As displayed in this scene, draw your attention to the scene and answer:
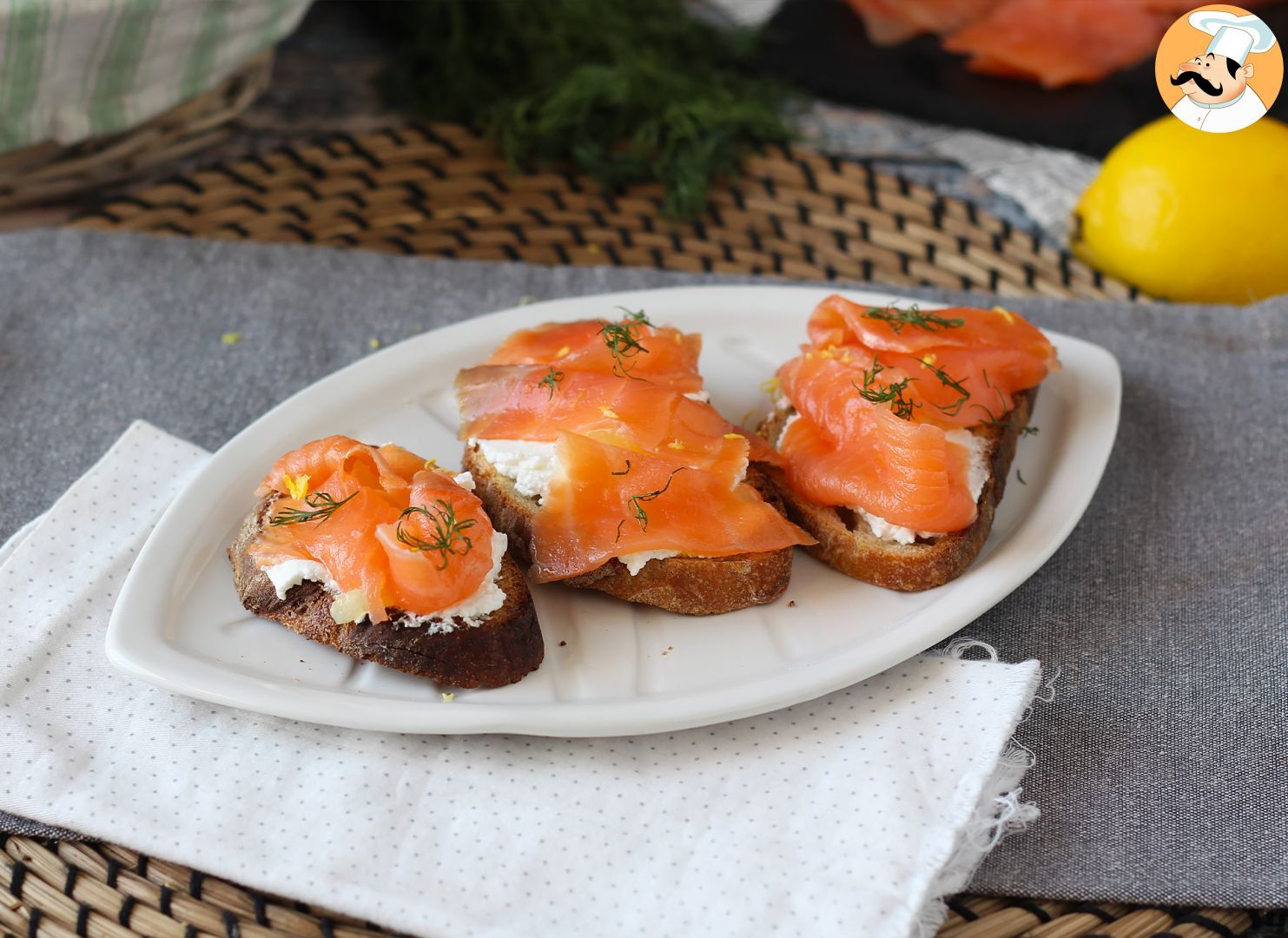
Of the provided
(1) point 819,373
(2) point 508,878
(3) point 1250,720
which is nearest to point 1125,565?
(3) point 1250,720

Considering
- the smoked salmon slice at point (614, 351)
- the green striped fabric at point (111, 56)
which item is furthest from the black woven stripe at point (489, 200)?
the smoked salmon slice at point (614, 351)

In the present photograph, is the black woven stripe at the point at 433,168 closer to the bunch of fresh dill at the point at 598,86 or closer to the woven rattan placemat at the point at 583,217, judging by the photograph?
the woven rattan placemat at the point at 583,217

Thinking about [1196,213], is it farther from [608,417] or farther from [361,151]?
[361,151]

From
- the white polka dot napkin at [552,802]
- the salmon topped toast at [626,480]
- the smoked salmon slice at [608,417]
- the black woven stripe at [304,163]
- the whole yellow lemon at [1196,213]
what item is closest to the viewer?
the white polka dot napkin at [552,802]

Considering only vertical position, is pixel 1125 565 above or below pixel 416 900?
above

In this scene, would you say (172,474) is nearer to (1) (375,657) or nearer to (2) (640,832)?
(1) (375,657)

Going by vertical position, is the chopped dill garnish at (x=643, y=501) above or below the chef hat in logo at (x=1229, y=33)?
below

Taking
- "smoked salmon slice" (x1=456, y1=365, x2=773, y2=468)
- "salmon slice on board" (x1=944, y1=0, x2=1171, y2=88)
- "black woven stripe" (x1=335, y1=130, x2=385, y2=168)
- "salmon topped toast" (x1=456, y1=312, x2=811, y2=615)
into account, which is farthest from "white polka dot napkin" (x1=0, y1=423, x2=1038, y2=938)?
"salmon slice on board" (x1=944, y1=0, x2=1171, y2=88)
